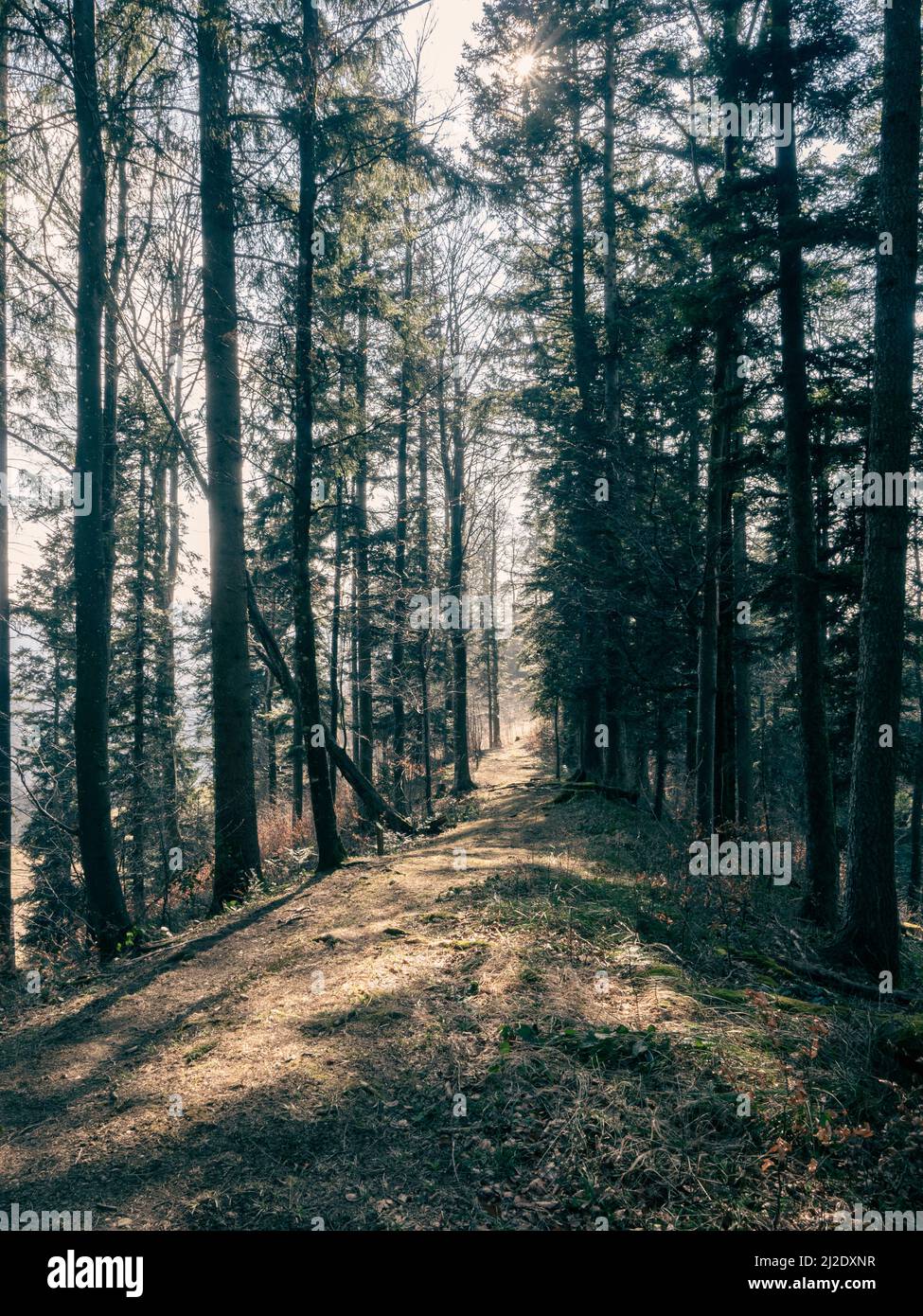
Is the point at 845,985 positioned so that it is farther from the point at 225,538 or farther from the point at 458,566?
the point at 458,566

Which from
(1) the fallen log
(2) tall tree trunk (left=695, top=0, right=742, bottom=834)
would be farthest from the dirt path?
(2) tall tree trunk (left=695, top=0, right=742, bottom=834)

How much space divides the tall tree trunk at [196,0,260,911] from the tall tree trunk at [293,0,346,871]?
35.5 inches

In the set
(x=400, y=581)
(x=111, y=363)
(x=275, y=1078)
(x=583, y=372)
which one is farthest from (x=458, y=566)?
(x=275, y=1078)

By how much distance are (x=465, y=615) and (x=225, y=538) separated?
10.9 meters

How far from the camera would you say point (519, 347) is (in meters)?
17.7

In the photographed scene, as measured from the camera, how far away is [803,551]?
9180 millimetres

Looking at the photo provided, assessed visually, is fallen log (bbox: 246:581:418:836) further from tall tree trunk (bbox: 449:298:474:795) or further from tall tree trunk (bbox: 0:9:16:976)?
tall tree trunk (bbox: 449:298:474:795)

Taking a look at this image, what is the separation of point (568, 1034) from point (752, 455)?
8.87 meters

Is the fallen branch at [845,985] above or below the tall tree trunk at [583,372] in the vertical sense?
below

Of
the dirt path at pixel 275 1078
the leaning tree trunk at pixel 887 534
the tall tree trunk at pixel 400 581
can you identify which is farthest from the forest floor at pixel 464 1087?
the tall tree trunk at pixel 400 581

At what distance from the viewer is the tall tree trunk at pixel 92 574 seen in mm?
7535

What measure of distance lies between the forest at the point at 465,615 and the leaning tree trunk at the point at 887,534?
0.04 meters

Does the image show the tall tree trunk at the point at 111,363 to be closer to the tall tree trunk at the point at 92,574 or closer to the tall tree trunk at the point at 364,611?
the tall tree trunk at the point at 92,574
